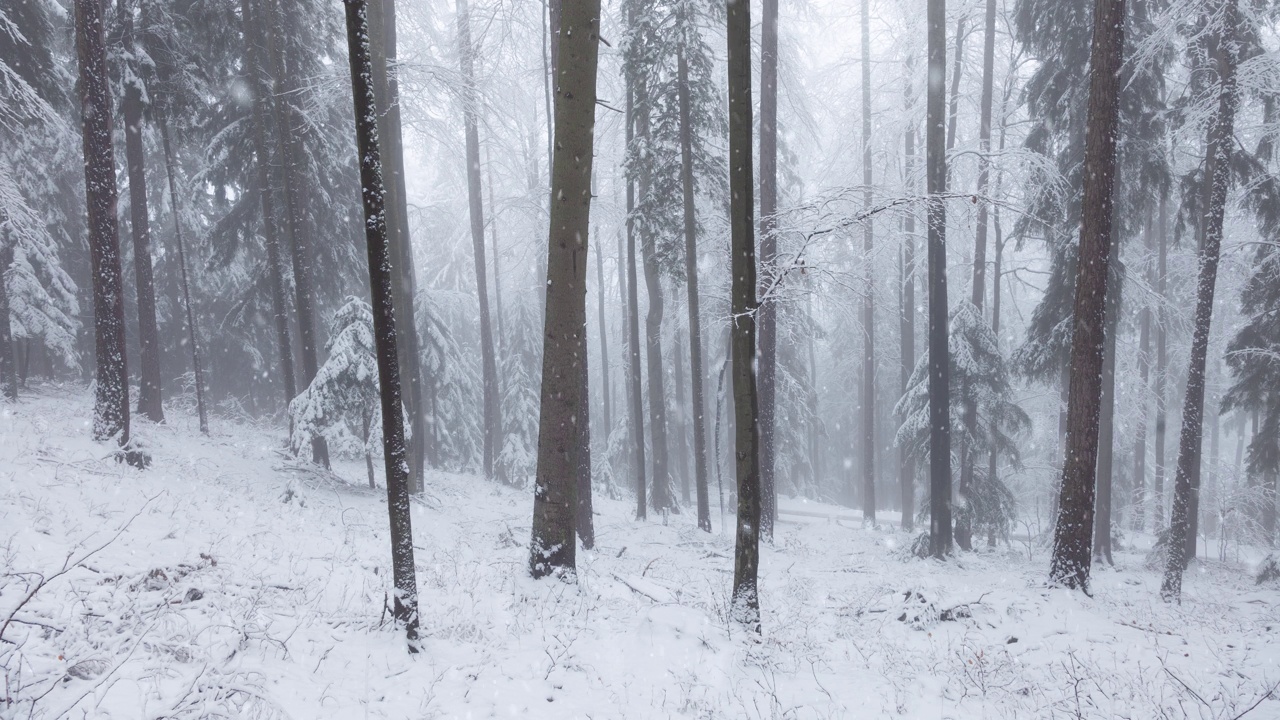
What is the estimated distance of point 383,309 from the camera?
5.00 metres

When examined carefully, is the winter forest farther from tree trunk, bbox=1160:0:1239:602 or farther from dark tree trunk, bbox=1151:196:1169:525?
dark tree trunk, bbox=1151:196:1169:525

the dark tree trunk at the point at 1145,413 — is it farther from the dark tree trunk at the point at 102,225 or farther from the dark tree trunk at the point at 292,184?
the dark tree trunk at the point at 102,225

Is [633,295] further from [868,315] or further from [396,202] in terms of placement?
[868,315]

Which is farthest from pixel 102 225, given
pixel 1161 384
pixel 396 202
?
pixel 1161 384

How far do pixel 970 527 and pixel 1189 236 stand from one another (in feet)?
45.0

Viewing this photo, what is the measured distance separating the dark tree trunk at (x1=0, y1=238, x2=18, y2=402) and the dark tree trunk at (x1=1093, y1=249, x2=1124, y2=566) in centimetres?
2621

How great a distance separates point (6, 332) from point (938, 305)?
2356cm

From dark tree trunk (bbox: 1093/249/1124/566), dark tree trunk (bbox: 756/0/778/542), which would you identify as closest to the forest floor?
dark tree trunk (bbox: 1093/249/1124/566)

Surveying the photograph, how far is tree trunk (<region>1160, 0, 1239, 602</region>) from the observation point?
1112 centimetres

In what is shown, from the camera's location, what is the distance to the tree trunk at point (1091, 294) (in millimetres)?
8758

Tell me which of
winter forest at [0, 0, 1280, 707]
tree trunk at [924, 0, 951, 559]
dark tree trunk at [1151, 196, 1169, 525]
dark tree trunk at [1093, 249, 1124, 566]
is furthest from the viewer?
dark tree trunk at [1151, 196, 1169, 525]

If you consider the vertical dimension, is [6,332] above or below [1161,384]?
above

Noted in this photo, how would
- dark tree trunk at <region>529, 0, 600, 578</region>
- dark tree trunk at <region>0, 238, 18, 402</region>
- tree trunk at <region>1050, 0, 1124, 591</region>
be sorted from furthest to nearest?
dark tree trunk at <region>0, 238, 18, 402</region> → tree trunk at <region>1050, 0, 1124, 591</region> → dark tree trunk at <region>529, 0, 600, 578</region>

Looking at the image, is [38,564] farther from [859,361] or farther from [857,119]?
[859,361]
